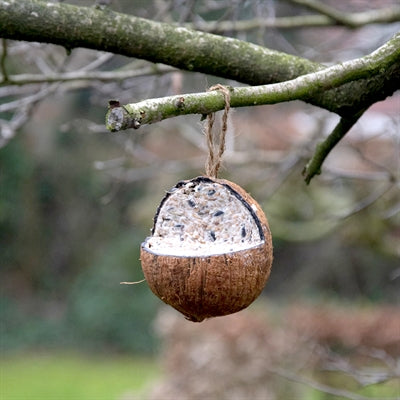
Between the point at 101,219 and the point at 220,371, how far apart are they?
7.24 m

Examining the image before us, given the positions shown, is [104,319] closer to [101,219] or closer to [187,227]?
[101,219]

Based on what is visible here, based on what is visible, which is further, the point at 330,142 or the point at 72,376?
the point at 72,376

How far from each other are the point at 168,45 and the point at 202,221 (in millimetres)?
564

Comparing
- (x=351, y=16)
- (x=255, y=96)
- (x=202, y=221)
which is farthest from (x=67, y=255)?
(x=255, y=96)

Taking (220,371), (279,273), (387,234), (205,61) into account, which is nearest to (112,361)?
(279,273)

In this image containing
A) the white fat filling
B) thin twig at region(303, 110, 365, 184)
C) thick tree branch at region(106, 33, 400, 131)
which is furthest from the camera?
thin twig at region(303, 110, 365, 184)

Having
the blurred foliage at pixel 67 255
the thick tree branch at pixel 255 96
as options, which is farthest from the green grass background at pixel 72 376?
the thick tree branch at pixel 255 96

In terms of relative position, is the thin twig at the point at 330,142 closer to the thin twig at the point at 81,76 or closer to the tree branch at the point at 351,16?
the thin twig at the point at 81,76

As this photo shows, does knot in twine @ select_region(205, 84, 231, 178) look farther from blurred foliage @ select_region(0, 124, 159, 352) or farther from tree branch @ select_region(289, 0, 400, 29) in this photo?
blurred foliage @ select_region(0, 124, 159, 352)

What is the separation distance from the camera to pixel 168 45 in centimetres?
201

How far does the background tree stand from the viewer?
6.40 ft

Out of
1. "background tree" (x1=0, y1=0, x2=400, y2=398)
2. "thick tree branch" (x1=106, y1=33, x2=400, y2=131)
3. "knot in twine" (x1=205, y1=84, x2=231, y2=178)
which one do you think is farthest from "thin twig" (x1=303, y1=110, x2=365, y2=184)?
"knot in twine" (x1=205, y1=84, x2=231, y2=178)

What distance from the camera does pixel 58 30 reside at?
192cm

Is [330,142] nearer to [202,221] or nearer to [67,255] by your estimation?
[202,221]
